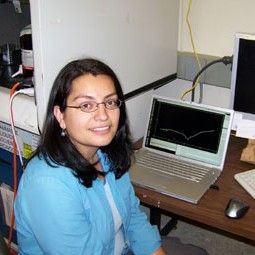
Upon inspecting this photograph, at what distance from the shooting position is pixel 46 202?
3.19 ft

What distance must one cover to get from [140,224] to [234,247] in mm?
933

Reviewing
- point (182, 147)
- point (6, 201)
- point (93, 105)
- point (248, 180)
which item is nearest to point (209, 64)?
point (182, 147)

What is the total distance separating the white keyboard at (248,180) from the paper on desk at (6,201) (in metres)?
0.97

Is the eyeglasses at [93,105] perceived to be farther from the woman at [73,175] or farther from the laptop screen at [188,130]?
the laptop screen at [188,130]

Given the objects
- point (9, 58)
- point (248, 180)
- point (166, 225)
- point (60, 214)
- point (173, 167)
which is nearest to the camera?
point (60, 214)

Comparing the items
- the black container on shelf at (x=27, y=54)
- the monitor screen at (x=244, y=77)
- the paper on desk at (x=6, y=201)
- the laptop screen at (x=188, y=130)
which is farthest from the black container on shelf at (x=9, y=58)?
the monitor screen at (x=244, y=77)

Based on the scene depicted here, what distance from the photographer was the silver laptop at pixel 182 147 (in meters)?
1.33

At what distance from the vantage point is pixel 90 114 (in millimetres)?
992

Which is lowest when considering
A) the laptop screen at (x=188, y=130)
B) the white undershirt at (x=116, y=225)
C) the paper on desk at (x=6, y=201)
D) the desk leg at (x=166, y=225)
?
the desk leg at (x=166, y=225)

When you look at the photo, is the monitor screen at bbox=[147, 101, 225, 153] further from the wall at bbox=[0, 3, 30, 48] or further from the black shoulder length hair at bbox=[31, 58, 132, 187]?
the wall at bbox=[0, 3, 30, 48]

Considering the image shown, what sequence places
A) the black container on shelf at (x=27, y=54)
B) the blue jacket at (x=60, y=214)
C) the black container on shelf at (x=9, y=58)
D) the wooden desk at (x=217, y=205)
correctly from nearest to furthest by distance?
the blue jacket at (x=60, y=214)
the wooden desk at (x=217, y=205)
the black container on shelf at (x=27, y=54)
the black container on shelf at (x=9, y=58)

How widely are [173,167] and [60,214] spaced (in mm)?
558

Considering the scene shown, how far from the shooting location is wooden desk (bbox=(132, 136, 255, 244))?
1117mm

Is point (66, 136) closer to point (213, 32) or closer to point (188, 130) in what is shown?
point (188, 130)
